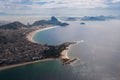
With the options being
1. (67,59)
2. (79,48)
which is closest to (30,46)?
(79,48)

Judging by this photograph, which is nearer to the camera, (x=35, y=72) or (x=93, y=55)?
(x=35, y=72)

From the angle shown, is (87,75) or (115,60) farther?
(115,60)

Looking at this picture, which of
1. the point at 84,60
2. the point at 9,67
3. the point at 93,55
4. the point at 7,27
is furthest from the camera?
the point at 7,27

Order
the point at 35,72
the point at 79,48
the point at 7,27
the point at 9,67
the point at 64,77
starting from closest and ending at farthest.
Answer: the point at 64,77 < the point at 35,72 < the point at 9,67 < the point at 79,48 < the point at 7,27

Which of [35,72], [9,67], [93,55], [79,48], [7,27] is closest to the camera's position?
[35,72]

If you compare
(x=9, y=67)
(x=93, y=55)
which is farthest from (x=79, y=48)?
(x=9, y=67)

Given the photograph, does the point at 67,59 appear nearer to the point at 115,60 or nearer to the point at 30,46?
the point at 115,60

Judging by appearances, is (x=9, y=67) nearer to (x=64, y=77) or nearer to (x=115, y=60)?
(x=64, y=77)

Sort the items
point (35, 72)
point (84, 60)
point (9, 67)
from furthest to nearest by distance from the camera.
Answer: point (84, 60) → point (9, 67) → point (35, 72)
